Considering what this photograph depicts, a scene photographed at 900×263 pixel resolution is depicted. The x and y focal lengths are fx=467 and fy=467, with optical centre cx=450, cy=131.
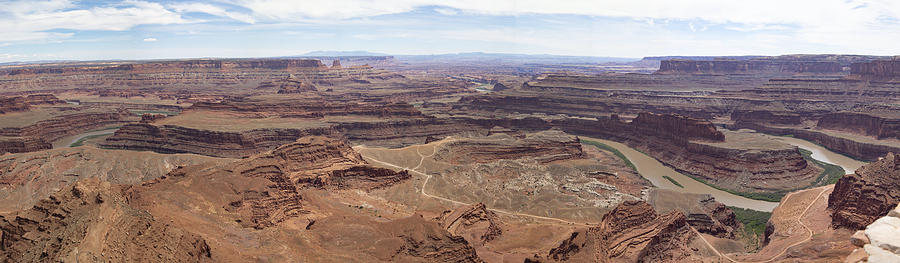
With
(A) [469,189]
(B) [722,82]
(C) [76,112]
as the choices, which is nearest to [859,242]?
(A) [469,189]

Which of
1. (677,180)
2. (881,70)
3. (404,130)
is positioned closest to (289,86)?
(404,130)

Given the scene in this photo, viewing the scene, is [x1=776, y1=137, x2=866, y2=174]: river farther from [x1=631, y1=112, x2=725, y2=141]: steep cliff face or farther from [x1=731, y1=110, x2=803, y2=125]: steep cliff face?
[x1=631, y1=112, x2=725, y2=141]: steep cliff face

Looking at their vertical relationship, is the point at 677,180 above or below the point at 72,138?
below

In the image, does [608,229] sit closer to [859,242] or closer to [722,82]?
[859,242]

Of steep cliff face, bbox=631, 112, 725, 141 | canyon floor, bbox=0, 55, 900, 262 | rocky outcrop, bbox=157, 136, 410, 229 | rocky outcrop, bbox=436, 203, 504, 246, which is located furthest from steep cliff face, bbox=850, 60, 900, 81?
rocky outcrop, bbox=436, 203, 504, 246

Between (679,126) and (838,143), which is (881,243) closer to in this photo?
(679,126)
